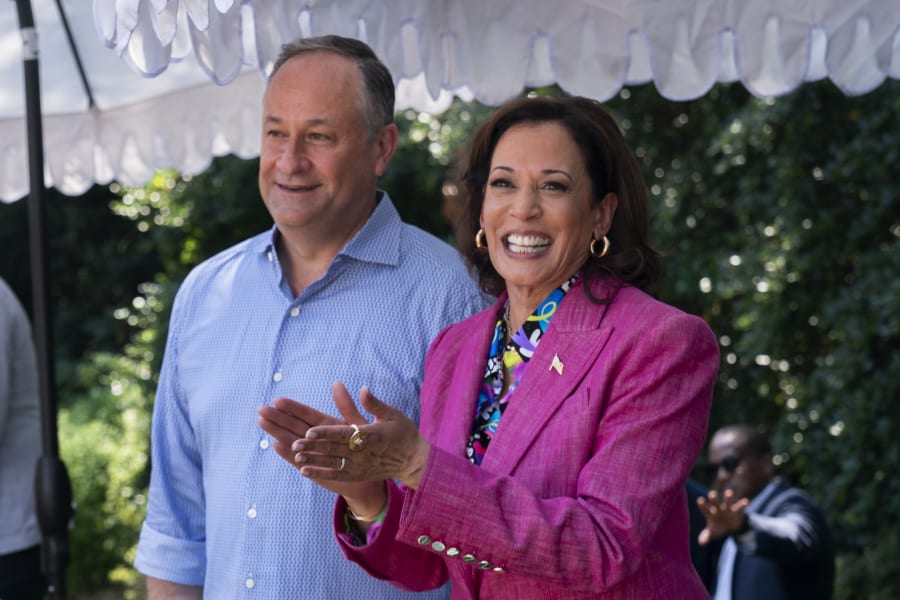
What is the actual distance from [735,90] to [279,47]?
13.7ft

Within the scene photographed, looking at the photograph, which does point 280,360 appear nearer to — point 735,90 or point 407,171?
point 735,90

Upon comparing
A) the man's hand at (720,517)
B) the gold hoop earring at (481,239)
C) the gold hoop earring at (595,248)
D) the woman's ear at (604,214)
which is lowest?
the man's hand at (720,517)

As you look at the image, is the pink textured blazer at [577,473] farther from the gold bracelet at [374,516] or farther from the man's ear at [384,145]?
the man's ear at [384,145]

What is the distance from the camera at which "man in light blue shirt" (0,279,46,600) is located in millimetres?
4129

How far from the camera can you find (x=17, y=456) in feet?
13.9

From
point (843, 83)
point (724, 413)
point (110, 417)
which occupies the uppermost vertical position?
point (843, 83)

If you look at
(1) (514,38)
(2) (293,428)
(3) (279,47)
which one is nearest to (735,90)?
(1) (514,38)

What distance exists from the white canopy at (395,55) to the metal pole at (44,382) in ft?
1.57

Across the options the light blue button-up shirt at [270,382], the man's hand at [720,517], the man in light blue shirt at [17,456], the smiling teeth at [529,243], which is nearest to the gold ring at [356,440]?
the smiling teeth at [529,243]

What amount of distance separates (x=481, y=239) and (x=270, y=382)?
563mm

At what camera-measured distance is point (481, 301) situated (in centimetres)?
271

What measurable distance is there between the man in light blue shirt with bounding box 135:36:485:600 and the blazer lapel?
0.52m

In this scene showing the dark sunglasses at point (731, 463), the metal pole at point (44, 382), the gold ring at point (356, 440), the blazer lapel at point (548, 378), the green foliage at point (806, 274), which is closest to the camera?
the gold ring at point (356, 440)

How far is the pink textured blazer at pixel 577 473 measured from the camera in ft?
6.25
